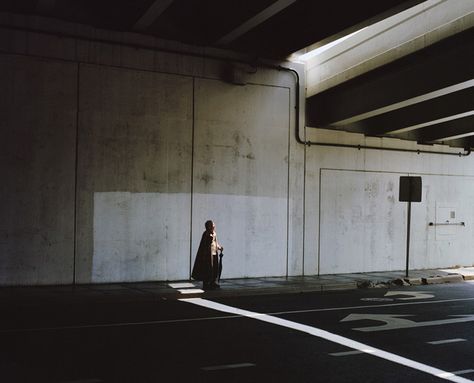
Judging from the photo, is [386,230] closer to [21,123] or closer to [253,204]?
[253,204]

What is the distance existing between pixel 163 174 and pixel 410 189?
7.76 metres

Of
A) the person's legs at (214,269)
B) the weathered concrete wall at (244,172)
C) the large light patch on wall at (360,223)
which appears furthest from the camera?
the large light patch on wall at (360,223)

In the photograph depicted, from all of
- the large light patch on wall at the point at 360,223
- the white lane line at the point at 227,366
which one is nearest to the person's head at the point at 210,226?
the large light patch on wall at the point at 360,223

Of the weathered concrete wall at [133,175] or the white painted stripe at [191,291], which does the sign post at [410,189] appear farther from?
the white painted stripe at [191,291]

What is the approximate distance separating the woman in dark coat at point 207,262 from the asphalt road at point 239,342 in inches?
51.1

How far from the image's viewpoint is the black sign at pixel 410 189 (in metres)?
17.5

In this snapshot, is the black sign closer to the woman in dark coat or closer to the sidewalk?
the sidewalk

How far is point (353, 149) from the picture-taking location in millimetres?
18953

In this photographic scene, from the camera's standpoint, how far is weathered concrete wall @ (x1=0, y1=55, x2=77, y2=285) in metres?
13.8

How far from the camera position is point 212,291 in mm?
13898

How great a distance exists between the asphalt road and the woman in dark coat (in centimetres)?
130

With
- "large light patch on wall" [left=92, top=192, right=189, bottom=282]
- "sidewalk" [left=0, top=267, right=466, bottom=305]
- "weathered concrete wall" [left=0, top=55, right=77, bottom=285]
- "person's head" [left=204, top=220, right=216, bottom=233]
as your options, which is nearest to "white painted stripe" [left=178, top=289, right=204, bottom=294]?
"sidewalk" [left=0, top=267, right=466, bottom=305]

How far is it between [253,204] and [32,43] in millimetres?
7550

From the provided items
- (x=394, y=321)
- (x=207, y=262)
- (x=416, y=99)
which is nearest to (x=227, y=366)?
(x=394, y=321)
